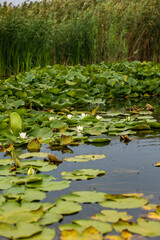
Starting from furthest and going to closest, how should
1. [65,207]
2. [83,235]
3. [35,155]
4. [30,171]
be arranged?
1. [35,155]
2. [30,171]
3. [65,207]
4. [83,235]

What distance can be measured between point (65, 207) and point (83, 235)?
0.93ft

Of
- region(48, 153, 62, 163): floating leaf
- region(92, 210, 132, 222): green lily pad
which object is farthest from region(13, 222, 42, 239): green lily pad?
region(48, 153, 62, 163): floating leaf

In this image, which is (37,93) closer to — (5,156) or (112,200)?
(5,156)

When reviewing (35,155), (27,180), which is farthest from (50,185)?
(35,155)

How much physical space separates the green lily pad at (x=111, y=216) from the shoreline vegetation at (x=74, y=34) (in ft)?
22.3

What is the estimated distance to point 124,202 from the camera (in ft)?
5.56

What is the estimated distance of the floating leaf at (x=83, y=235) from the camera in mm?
1374

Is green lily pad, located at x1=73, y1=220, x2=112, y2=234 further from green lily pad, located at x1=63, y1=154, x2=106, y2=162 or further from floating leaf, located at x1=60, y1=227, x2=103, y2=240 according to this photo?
green lily pad, located at x1=63, y1=154, x2=106, y2=162

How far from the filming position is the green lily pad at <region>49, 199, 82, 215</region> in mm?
1626

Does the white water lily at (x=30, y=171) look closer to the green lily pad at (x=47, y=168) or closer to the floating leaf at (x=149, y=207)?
the green lily pad at (x=47, y=168)

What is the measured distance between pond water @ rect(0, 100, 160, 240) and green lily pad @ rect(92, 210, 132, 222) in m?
0.05

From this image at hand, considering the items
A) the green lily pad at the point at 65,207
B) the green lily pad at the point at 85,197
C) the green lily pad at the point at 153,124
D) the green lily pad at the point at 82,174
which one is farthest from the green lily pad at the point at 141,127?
the green lily pad at the point at 65,207

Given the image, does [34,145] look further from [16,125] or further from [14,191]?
[14,191]

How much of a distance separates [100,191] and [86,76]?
475 cm
